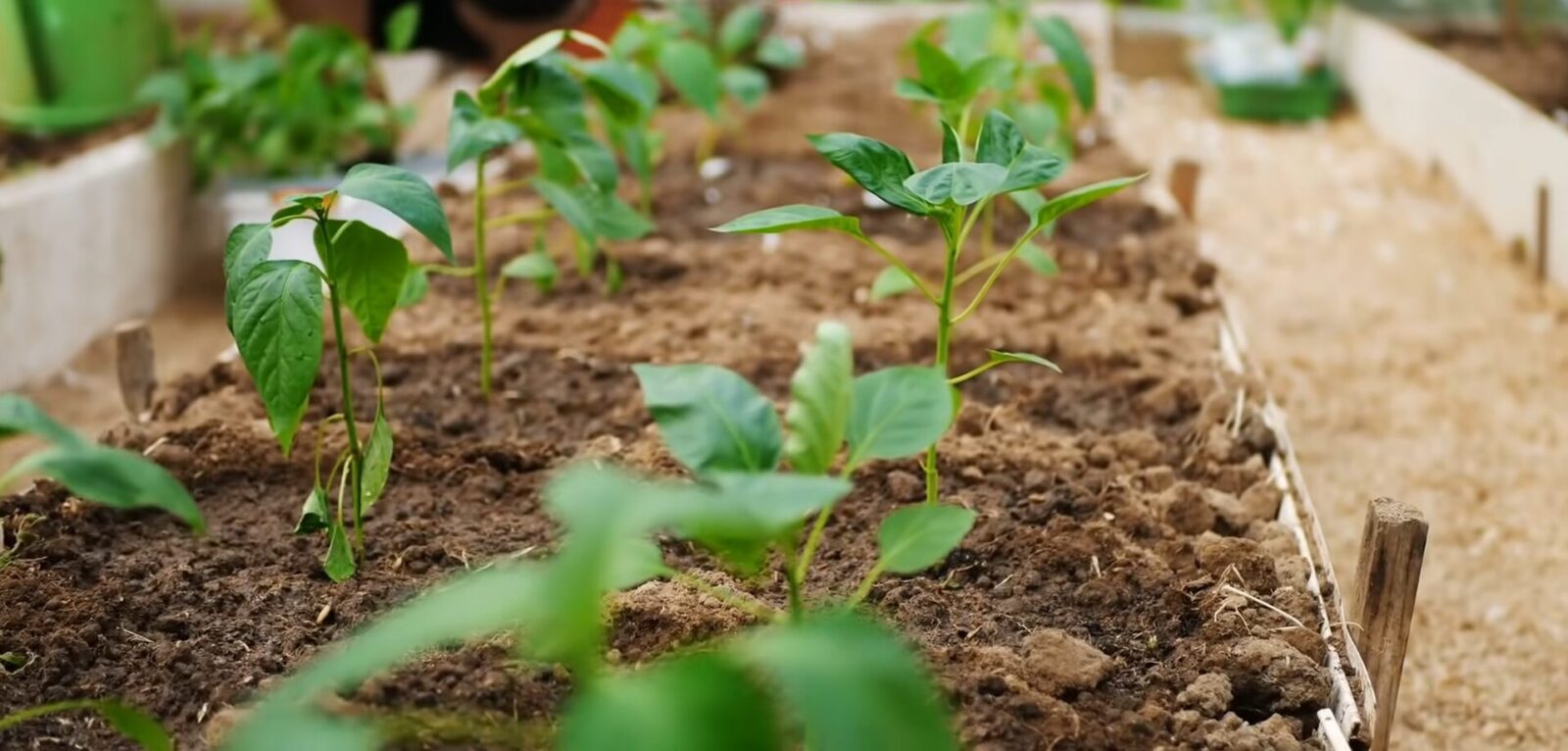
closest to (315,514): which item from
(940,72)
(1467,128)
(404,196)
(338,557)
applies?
(338,557)

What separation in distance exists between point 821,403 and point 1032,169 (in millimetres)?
392

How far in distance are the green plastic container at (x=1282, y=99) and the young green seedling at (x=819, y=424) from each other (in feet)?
16.3

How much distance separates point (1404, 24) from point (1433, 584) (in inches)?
144

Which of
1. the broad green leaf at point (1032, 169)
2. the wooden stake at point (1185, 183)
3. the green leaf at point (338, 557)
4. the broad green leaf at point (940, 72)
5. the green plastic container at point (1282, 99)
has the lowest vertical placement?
the green plastic container at point (1282, 99)

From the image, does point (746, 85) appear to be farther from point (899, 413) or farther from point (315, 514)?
point (899, 413)

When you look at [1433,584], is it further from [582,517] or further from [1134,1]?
[1134,1]

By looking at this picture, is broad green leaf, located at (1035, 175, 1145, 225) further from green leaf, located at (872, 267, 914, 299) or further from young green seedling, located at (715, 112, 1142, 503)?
green leaf, located at (872, 267, 914, 299)

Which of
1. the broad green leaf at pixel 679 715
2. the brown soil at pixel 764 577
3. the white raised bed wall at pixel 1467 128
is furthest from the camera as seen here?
the white raised bed wall at pixel 1467 128

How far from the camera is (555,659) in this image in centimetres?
144

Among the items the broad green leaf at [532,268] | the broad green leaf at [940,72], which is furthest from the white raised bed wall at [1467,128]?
the broad green leaf at [532,268]

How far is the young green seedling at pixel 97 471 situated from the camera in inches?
43.5

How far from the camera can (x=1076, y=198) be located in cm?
148

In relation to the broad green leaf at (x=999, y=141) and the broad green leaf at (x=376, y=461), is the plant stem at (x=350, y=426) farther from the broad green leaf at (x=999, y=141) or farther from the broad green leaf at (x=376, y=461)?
the broad green leaf at (x=999, y=141)

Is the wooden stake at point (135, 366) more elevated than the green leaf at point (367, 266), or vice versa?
the green leaf at point (367, 266)
